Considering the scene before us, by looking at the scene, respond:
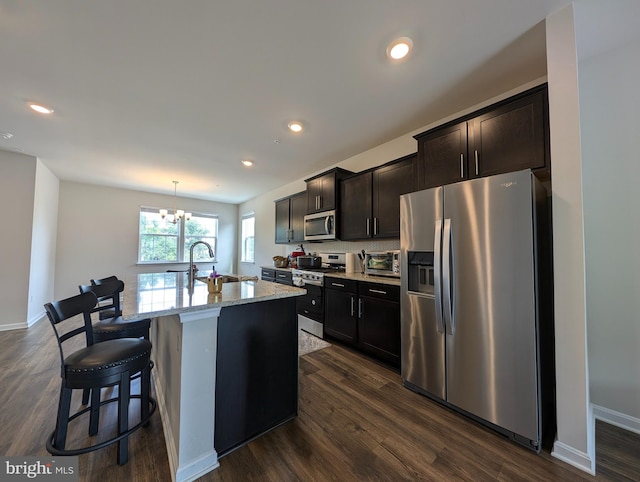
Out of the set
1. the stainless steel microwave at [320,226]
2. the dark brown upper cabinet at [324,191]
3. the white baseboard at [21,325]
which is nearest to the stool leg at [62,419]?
the stainless steel microwave at [320,226]

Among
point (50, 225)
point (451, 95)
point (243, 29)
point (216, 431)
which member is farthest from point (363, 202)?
point (50, 225)

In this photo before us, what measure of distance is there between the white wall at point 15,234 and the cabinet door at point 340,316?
475 centimetres

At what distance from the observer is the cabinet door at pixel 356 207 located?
3344 millimetres

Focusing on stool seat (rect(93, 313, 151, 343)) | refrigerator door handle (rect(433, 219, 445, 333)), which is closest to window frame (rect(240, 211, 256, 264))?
stool seat (rect(93, 313, 151, 343))

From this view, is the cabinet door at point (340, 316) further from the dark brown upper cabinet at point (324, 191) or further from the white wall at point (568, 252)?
the white wall at point (568, 252)

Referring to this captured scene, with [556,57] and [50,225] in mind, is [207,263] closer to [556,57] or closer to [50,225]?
[50,225]

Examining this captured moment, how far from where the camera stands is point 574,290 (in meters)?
1.45

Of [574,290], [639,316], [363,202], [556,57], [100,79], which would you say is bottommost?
[639,316]

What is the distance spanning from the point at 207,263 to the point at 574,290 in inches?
286

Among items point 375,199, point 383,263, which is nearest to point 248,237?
point 375,199

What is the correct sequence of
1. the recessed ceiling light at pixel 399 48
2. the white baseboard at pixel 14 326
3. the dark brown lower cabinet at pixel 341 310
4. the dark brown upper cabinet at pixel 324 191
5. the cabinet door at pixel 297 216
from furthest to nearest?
the cabinet door at pixel 297 216, the dark brown upper cabinet at pixel 324 191, the white baseboard at pixel 14 326, the dark brown lower cabinet at pixel 341 310, the recessed ceiling light at pixel 399 48

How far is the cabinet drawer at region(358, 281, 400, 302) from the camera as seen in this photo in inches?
99.2

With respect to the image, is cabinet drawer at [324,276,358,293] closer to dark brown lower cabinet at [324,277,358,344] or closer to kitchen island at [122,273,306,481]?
dark brown lower cabinet at [324,277,358,344]

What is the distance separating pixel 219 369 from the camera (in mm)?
1444
